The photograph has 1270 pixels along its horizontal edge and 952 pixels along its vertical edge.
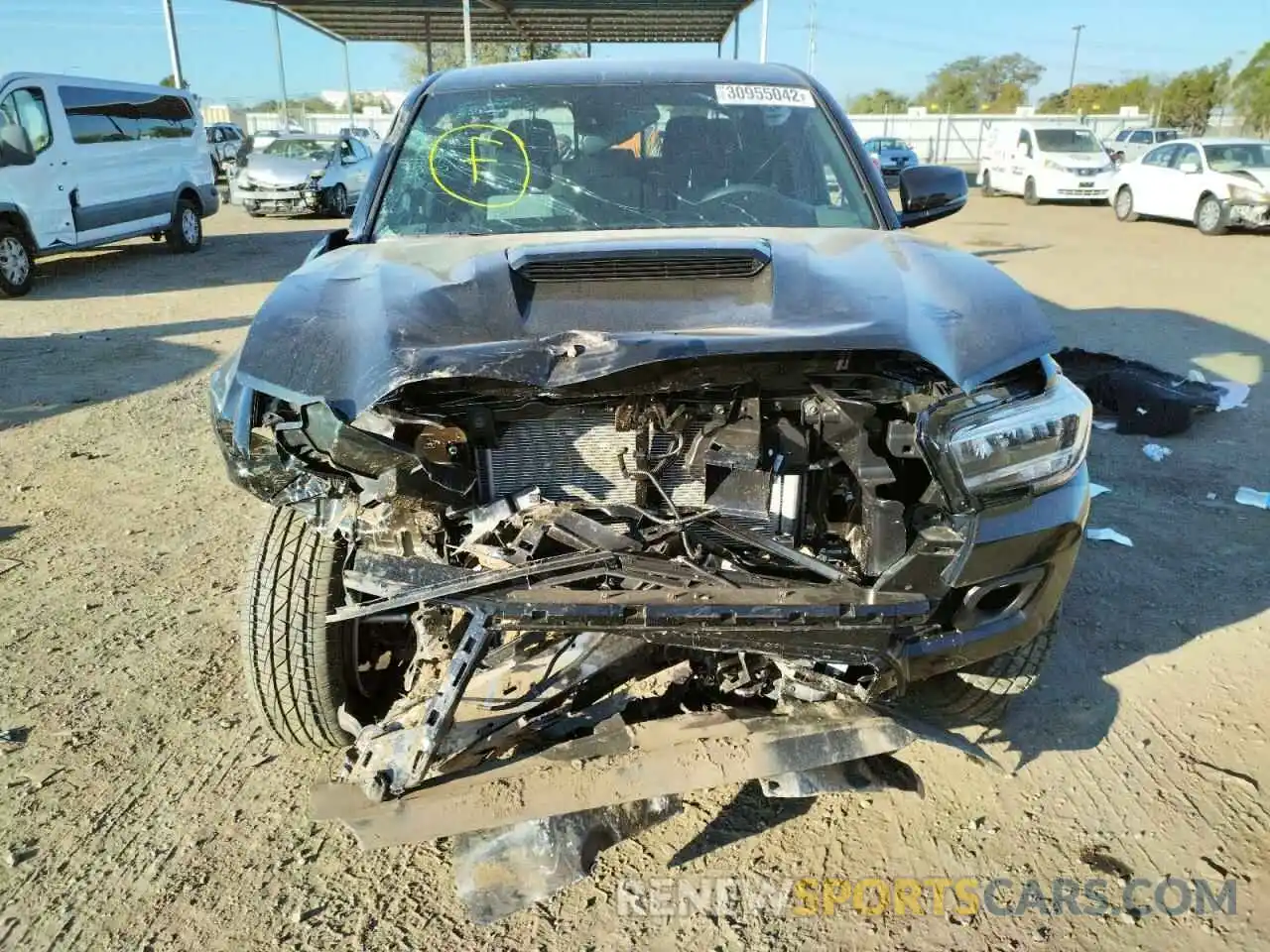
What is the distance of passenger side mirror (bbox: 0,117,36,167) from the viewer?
31.4ft

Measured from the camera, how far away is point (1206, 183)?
1451 cm

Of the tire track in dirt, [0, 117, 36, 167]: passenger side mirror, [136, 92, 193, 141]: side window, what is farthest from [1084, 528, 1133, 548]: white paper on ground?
[136, 92, 193, 141]: side window

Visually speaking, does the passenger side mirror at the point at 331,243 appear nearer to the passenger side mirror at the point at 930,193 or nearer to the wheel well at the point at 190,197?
the passenger side mirror at the point at 930,193

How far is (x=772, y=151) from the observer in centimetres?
330

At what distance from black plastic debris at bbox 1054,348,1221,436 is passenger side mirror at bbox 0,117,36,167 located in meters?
10.4

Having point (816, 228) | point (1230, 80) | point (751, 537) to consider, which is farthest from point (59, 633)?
point (1230, 80)

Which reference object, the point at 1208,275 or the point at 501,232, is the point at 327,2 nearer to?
the point at 1208,275

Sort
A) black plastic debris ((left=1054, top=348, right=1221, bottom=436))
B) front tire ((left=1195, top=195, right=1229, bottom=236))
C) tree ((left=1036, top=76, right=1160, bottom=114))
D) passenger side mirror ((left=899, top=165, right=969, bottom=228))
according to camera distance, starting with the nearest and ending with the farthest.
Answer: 1. passenger side mirror ((left=899, top=165, right=969, bottom=228))
2. black plastic debris ((left=1054, top=348, right=1221, bottom=436))
3. front tire ((left=1195, top=195, right=1229, bottom=236))
4. tree ((left=1036, top=76, right=1160, bottom=114))

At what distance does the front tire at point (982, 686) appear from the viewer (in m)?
2.50

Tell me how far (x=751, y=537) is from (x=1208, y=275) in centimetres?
1104

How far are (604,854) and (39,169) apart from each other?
10997 mm

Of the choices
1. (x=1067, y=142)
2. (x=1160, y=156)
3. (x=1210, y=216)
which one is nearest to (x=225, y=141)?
(x=1067, y=142)

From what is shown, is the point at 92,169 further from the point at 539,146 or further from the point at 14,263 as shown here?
the point at 539,146

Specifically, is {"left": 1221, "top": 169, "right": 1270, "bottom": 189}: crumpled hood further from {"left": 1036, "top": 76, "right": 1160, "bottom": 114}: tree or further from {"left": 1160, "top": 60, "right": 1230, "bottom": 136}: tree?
{"left": 1036, "top": 76, "right": 1160, "bottom": 114}: tree
